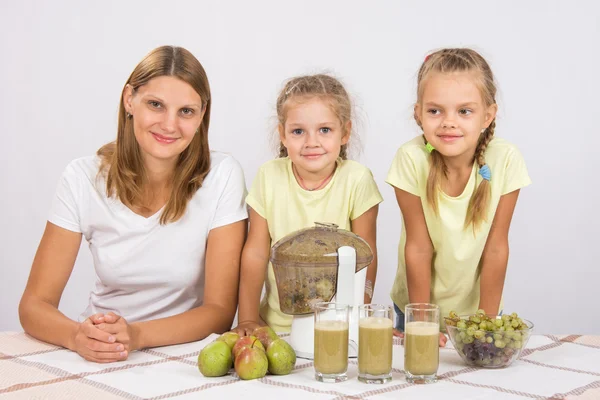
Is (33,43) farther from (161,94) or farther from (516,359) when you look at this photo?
(516,359)

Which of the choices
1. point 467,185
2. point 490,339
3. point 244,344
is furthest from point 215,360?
point 467,185

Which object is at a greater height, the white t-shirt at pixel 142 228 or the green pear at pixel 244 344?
the white t-shirt at pixel 142 228

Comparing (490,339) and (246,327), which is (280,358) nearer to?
(490,339)

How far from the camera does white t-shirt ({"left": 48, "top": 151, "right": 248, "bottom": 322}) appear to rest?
7.81 feet

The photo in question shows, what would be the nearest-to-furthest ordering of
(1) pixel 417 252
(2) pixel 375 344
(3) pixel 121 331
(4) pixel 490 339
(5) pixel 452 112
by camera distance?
(2) pixel 375 344, (4) pixel 490 339, (3) pixel 121 331, (5) pixel 452 112, (1) pixel 417 252

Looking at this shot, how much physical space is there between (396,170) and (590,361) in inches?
32.1

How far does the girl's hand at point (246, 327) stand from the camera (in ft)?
7.28

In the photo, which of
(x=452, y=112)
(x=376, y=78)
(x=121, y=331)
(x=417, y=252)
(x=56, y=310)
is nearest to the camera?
(x=121, y=331)

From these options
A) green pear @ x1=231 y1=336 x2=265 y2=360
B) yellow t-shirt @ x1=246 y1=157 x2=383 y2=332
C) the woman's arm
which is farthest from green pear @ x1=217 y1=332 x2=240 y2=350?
yellow t-shirt @ x1=246 y1=157 x2=383 y2=332

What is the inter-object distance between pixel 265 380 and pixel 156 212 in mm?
865

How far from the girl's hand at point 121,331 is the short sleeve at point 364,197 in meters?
0.81

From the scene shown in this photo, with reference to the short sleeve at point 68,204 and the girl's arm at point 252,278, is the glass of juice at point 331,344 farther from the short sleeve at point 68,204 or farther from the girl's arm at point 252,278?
the short sleeve at point 68,204

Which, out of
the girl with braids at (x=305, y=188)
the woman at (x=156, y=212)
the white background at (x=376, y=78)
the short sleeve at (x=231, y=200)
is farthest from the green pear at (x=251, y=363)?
the white background at (x=376, y=78)

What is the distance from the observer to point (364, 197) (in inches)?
95.8
